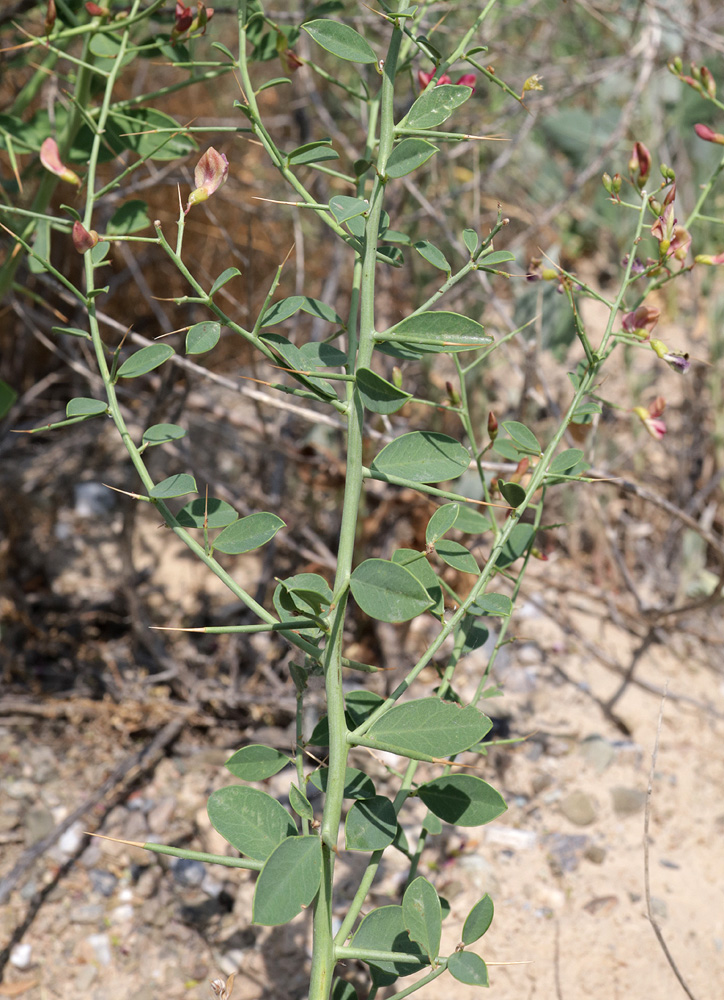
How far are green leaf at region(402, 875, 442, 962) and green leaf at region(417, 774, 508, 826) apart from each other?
0.05 metres

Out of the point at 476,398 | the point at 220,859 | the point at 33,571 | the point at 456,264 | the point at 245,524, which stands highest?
the point at 245,524

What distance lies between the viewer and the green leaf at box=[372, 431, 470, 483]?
0.61 m

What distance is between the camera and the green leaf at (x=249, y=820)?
1.93 feet

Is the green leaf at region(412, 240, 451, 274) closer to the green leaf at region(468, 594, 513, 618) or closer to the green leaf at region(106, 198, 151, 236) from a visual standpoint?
the green leaf at region(468, 594, 513, 618)

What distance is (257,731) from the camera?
54.5 inches

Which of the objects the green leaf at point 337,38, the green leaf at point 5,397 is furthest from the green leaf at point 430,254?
the green leaf at point 5,397

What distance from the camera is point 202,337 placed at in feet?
1.99

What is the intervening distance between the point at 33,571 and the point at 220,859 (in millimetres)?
1281

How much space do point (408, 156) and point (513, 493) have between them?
27 centimetres

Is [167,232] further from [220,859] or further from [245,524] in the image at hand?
[220,859]

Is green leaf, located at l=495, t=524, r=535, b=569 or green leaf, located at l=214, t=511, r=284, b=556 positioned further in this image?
green leaf, located at l=495, t=524, r=535, b=569

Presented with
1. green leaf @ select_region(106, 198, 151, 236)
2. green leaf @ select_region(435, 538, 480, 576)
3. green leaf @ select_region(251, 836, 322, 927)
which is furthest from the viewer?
green leaf @ select_region(106, 198, 151, 236)

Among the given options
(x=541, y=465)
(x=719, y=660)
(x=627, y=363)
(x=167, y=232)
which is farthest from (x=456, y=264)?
(x=541, y=465)

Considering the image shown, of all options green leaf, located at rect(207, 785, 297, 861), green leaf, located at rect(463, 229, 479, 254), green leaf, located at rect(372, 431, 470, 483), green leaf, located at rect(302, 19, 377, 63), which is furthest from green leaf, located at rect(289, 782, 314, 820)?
green leaf, located at rect(302, 19, 377, 63)
